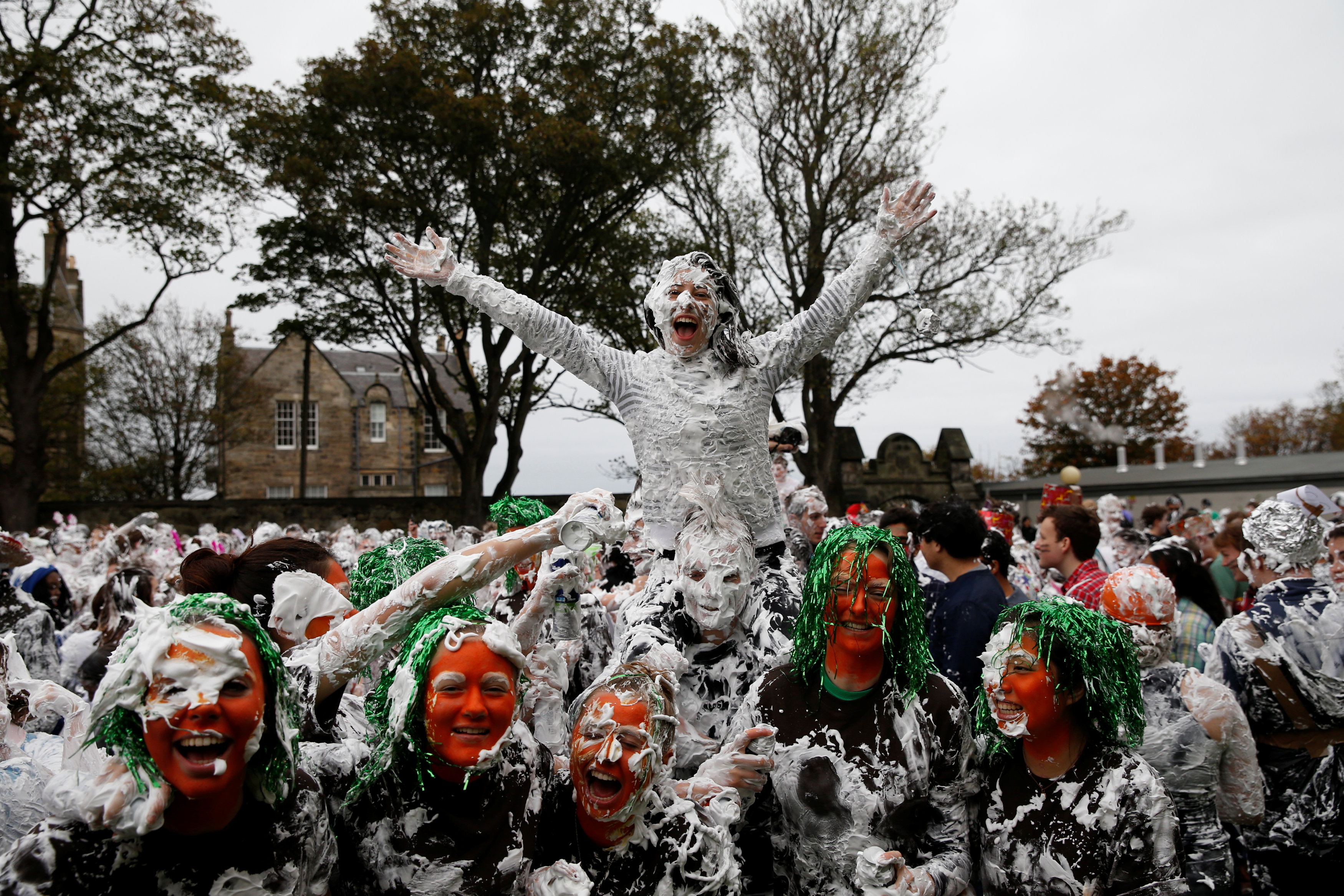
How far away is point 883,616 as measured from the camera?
213cm

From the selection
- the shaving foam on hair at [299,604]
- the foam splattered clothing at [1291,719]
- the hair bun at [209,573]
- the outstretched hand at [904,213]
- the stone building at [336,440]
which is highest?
the stone building at [336,440]

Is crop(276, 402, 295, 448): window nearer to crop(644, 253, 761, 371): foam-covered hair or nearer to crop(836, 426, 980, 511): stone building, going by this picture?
crop(836, 426, 980, 511): stone building

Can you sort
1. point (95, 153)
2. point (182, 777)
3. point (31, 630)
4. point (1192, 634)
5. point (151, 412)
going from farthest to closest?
point (151, 412)
point (95, 153)
point (31, 630)
point (1192, 634)
point (182, 777)

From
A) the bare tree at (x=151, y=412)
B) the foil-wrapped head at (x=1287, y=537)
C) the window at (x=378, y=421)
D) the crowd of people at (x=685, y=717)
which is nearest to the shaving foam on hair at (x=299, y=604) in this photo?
the crowd of people at (x=685, y=717)

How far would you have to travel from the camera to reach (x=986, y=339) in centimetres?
1916

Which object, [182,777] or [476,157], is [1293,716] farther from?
[476,157]

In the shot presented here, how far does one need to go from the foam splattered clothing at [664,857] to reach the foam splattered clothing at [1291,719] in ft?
7.11

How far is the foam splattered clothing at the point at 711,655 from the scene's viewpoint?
270cm

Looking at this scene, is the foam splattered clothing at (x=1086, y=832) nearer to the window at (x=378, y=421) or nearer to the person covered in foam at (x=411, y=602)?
the person covered in foam at (x=411, y=602)

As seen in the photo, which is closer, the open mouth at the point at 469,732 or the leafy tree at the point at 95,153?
the open mouth at the point at 469,732

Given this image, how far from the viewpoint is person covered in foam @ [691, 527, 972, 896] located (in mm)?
2068

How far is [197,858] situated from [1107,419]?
40.4m

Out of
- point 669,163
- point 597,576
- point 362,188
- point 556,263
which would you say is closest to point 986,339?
point 669,163

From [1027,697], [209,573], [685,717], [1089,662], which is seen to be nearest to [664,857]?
[685,717]
